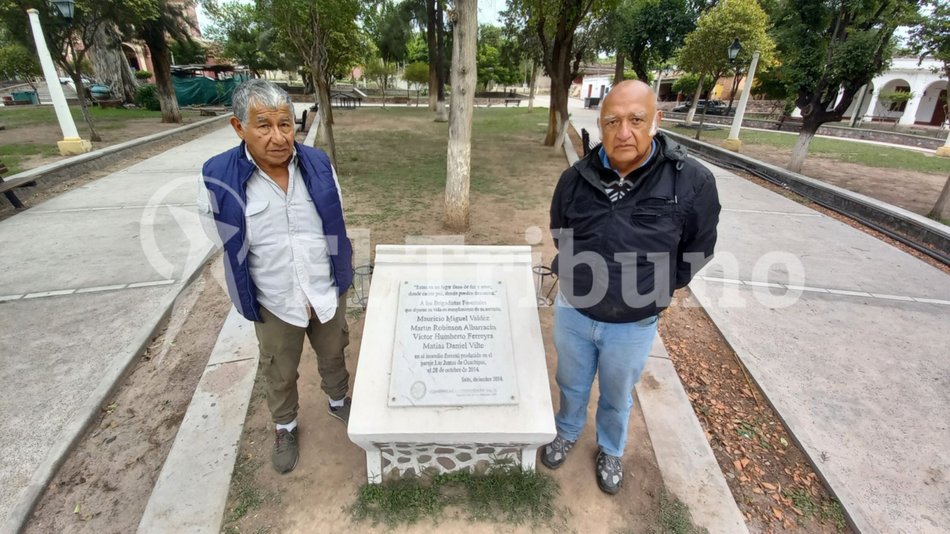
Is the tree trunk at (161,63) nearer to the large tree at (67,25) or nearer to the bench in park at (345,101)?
the large tree at (67,25)

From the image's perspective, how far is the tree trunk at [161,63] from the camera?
14.4 metres

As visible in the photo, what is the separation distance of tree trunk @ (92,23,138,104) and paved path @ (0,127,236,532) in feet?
57.7

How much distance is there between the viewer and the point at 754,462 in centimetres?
240

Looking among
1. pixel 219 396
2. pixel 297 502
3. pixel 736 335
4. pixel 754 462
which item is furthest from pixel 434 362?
pixel 736 335

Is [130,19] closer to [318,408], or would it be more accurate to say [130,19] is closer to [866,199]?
[318,408]

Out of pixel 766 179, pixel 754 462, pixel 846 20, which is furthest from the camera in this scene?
pixel 766 179

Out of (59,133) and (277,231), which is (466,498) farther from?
(59,133)

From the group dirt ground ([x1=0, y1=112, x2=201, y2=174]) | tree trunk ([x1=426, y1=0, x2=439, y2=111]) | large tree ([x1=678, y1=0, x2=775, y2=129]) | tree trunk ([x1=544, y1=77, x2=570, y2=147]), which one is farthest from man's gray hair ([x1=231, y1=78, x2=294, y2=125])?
tree trunk ([x1=426, y1=0, x2=439, y2=111])

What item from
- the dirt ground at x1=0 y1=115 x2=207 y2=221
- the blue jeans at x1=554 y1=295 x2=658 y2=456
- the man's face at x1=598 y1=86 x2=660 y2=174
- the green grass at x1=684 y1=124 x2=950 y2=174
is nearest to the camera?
the man's face at x1=598 y1=86 x2=660 y2=174

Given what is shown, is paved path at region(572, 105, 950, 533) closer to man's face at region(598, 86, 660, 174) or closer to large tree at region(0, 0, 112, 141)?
man's face at region(598, 86, 660, 174)

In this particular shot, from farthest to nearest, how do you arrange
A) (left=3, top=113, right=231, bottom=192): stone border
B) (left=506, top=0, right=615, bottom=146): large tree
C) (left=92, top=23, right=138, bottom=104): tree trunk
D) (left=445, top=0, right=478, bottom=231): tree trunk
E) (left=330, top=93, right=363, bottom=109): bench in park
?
(left=330, top=93, right=363, bottom=109): bench in park → (left=92, top=23, right=138, bottom=104): tree trunk → (left=506, top=0, right=615, bottom=146): large tree → (left=3, top=113, right=231, bottom=192): stone border → (left=445, top=0, right=478, bottom=231): tree trunk

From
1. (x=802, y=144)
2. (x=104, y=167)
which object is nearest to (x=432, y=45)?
(x=104, y=167)

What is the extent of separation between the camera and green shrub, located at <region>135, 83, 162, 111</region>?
64.4ft

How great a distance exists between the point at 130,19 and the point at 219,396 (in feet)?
51.7
